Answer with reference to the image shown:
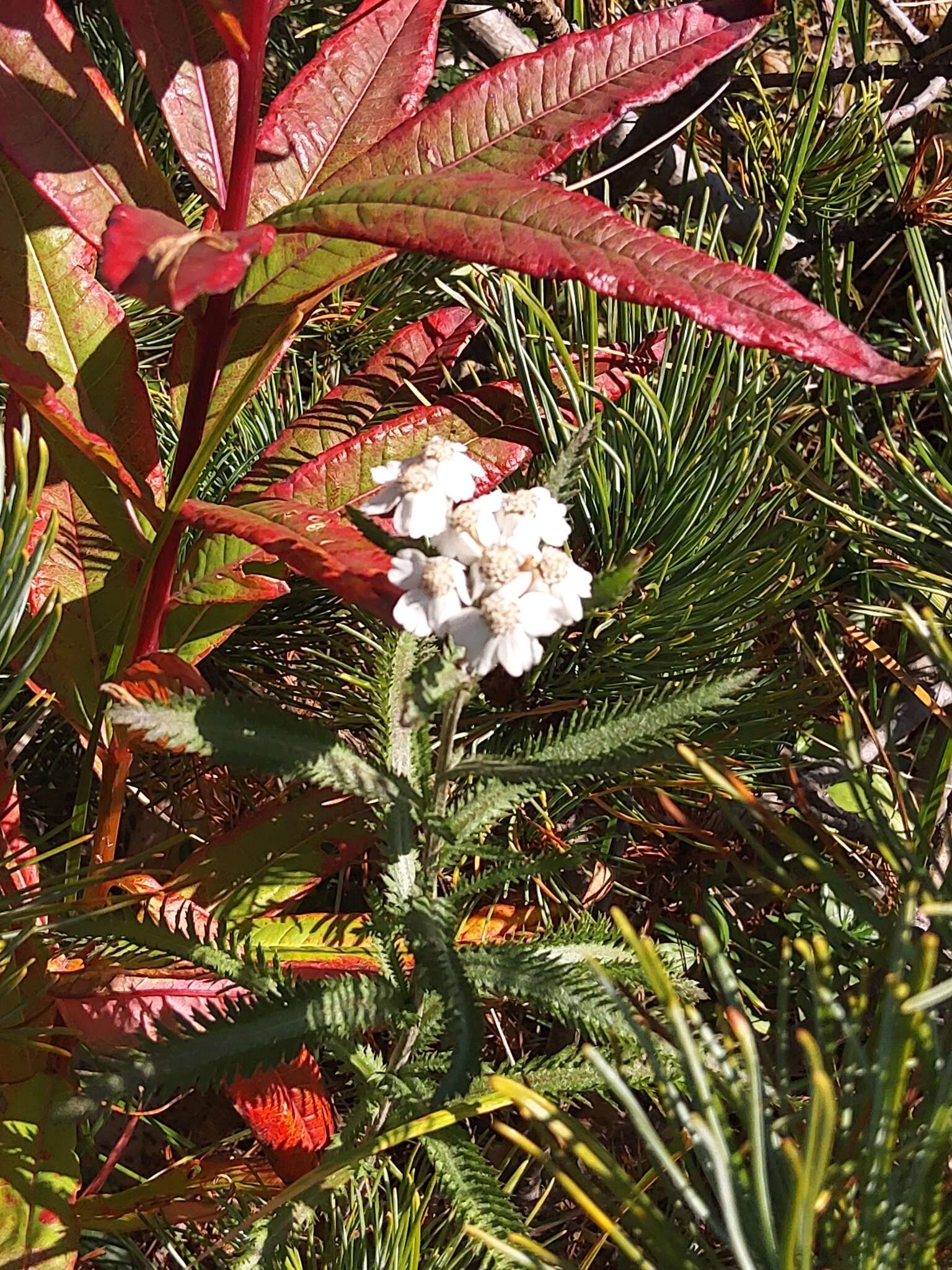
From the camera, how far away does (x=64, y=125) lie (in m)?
0.77

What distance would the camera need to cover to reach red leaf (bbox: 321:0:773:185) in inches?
30.6

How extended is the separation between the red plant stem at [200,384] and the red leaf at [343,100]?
37mm

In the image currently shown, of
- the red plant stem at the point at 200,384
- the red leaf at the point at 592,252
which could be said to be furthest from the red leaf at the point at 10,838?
the red leaf at the point at 592,252

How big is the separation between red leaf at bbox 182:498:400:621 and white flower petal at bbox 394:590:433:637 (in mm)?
45

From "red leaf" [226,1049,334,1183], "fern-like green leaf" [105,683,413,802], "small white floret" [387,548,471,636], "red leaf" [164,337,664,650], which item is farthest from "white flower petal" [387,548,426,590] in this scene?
"red leaf" [226,1049,334,1183]

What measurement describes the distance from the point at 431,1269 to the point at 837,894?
401 mm

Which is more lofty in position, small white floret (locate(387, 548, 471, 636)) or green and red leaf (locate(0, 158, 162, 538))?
green and red leaf (locate(0, 158, 162, 538))

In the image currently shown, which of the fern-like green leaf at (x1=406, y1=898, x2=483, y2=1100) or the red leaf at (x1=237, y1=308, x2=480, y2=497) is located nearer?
the fern-like green leaf at (x1=406, y1=898, x2=483, y2=1100)

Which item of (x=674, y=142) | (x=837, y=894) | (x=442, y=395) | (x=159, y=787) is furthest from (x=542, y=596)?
(x=674, y=142)

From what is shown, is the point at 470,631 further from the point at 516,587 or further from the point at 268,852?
the point at 268,852

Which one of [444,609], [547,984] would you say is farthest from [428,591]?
[547,984]

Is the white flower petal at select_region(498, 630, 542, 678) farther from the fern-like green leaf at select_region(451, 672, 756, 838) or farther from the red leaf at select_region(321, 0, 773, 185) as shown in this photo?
the red leaf at select_region(321, 0, 773, 185)

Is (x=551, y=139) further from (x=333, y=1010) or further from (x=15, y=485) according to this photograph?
(x=333, y=1010)

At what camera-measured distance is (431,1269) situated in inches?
30.1
